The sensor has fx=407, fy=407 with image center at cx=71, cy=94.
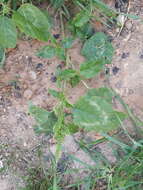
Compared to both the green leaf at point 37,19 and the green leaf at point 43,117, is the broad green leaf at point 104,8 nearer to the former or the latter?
the green leaf at point 37,19

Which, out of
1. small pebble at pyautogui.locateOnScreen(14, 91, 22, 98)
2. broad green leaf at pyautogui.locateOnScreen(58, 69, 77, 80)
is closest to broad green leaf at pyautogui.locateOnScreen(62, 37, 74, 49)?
broad green leaf at pyautogui.locateOnScreen(58, 69, 77, 80)

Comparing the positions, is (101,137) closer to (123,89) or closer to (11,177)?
(123,89)

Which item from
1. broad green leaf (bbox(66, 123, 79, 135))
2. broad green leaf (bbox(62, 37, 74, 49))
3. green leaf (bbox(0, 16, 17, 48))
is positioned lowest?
broad green leaf (bbox(66, 123, 79, 135))

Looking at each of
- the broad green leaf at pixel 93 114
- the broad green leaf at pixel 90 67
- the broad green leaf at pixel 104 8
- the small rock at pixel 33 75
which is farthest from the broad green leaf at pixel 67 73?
the broad green leaf at pixel 104 8

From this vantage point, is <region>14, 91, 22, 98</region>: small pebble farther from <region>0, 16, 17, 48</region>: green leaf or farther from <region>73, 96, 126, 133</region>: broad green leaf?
<region>73, 96, 126, 133</region>: broad green leaf

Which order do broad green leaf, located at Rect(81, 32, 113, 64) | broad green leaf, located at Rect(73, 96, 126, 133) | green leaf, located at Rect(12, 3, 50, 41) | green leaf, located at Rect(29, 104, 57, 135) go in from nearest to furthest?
broad green leaf, located at Rect(73, 96, 126, 133)
green leaf, located at Rect(29, 104, 57, 135)
green leaf, located at Rect(12, 3, 50, 41)
broad green leaf, located at Rect(81, 32, 113, 64)

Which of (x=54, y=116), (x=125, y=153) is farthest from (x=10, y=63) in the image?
(x=125, y=153)
